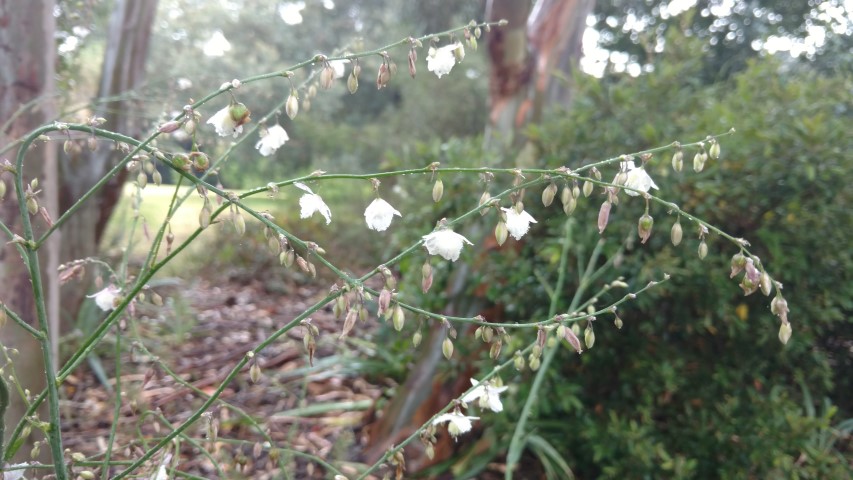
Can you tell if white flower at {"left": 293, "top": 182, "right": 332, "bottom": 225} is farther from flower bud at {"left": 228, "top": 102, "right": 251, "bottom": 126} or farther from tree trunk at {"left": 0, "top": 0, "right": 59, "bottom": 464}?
tree trunk at {"left": 0, "top": 0, "right": 59, "bottom": 464}

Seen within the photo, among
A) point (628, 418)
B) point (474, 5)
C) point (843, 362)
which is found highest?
point (474, 5)

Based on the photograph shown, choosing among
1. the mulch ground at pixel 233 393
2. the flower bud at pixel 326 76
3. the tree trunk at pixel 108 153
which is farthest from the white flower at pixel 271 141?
the tree trunk at pixel 108 153

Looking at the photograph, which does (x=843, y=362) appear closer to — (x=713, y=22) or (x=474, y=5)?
(x=713, y=22)

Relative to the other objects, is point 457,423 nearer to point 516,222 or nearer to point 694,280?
point 516,222

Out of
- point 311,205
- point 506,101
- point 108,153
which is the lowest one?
point 311,205

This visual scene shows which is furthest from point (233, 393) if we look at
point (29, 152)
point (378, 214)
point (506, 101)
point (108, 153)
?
point (378, 214)

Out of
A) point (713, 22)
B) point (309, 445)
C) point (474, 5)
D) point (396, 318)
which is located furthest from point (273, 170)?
point (396, 318)

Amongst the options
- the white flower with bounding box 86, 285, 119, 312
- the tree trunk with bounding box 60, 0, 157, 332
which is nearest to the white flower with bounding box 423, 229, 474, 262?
the white flower with bounding box 86, 285, 119, 312
